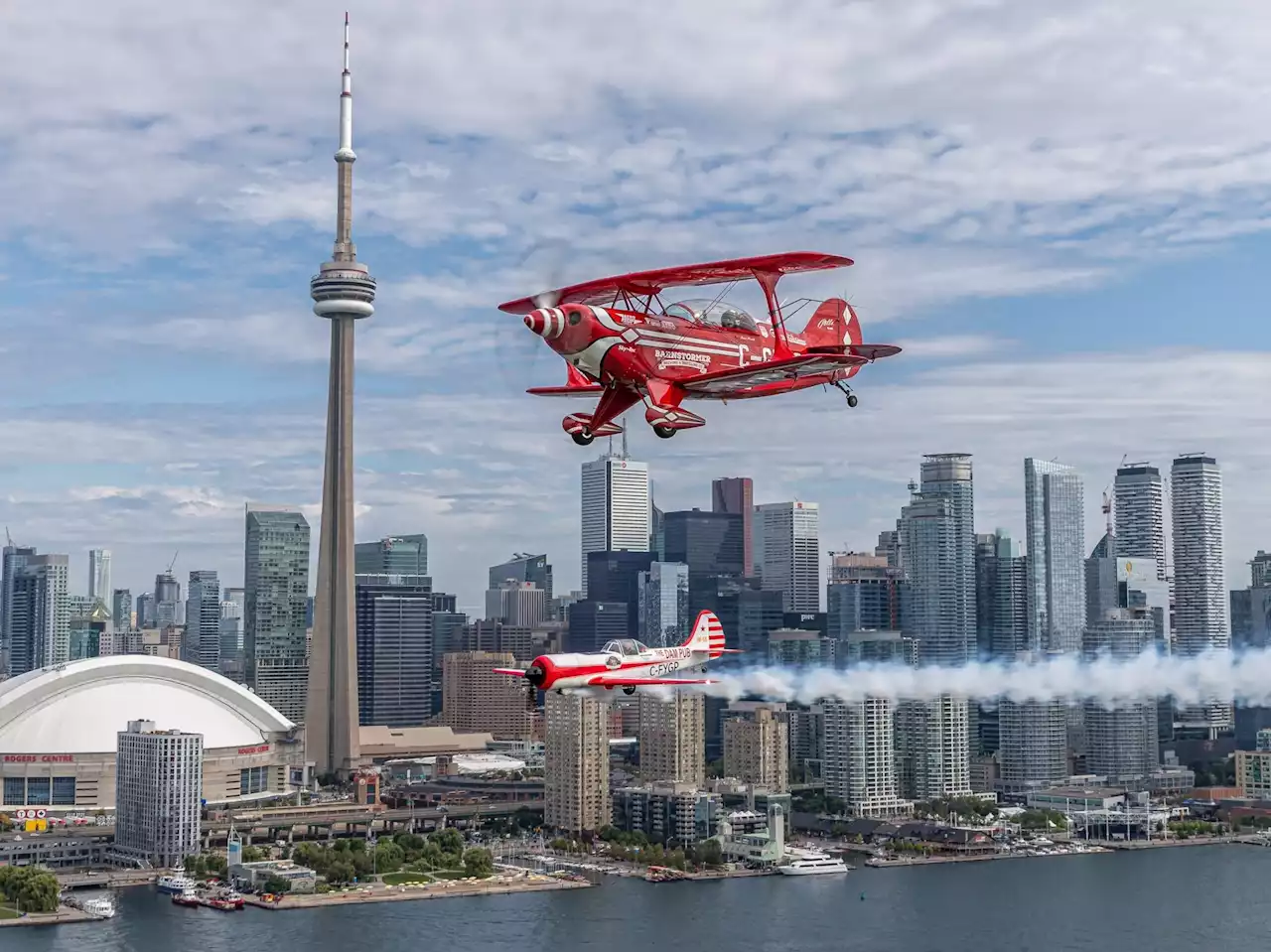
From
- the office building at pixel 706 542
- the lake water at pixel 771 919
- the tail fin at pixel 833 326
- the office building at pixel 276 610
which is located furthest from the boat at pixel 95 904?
the office building at pixel 706 542

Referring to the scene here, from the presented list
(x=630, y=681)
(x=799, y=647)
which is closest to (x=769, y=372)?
(x=630, y=681)

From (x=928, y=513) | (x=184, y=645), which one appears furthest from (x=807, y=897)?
(x=184, y=645)

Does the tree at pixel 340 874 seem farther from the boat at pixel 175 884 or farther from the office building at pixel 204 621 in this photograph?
the office building at pixel 204 621

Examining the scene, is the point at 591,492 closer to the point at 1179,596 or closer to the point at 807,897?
the point at 1179,596

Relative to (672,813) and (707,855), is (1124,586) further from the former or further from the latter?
Answer: (707,855)

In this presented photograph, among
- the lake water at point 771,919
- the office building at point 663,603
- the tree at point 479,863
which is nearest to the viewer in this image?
the lake water at point 771,919

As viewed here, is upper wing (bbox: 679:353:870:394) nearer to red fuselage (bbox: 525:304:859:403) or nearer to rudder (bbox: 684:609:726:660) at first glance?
red fuselage (bbox: 525:304:859:403)
